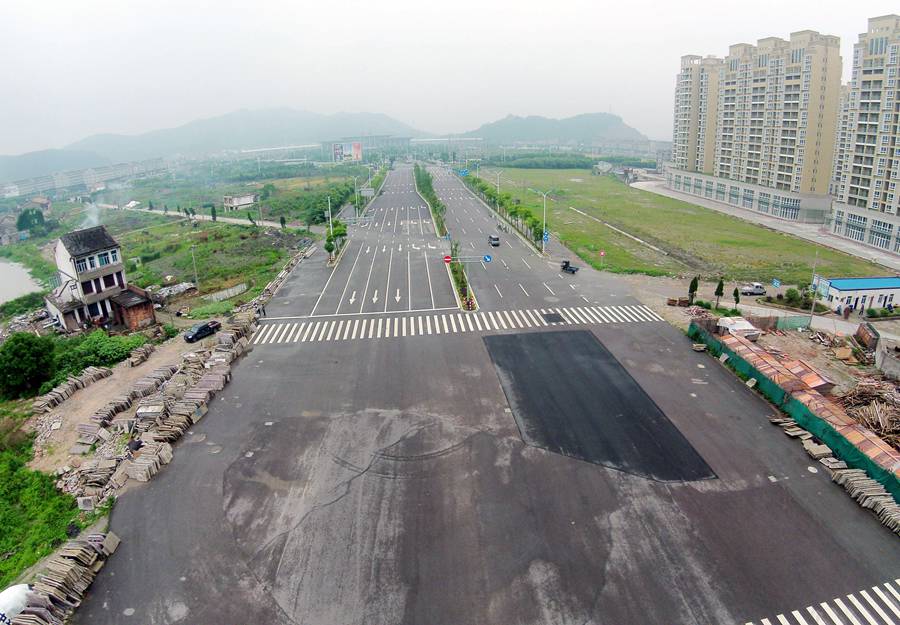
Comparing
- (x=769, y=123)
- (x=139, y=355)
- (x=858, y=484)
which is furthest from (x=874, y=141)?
(x=139, y=355)

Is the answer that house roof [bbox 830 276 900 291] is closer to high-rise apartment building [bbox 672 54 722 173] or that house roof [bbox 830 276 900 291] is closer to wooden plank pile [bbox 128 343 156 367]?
wooden plank pile [bbox 128 343 156 367]

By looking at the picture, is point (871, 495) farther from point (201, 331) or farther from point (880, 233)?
point (880, 233)

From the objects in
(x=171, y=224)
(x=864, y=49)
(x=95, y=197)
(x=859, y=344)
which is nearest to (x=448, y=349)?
(x=859, y=344)

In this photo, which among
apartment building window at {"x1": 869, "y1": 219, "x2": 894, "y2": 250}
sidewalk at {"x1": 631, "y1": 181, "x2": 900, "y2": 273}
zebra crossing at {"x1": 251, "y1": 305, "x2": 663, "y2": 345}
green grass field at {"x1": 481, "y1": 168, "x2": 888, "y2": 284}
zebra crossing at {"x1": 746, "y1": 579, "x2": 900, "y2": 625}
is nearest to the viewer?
zebra crossing at {"x1": 746, "y1": 579, "x2": 900, "y2": 625}

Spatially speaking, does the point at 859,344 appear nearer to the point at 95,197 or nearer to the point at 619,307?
the point at 619,307

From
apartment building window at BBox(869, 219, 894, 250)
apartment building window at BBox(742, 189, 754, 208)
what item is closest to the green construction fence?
apartment building window at BBox(869, 219, 894, 250)

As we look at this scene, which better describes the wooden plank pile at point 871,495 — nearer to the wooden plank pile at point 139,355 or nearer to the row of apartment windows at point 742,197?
the wooden plank pile at point 139,355
